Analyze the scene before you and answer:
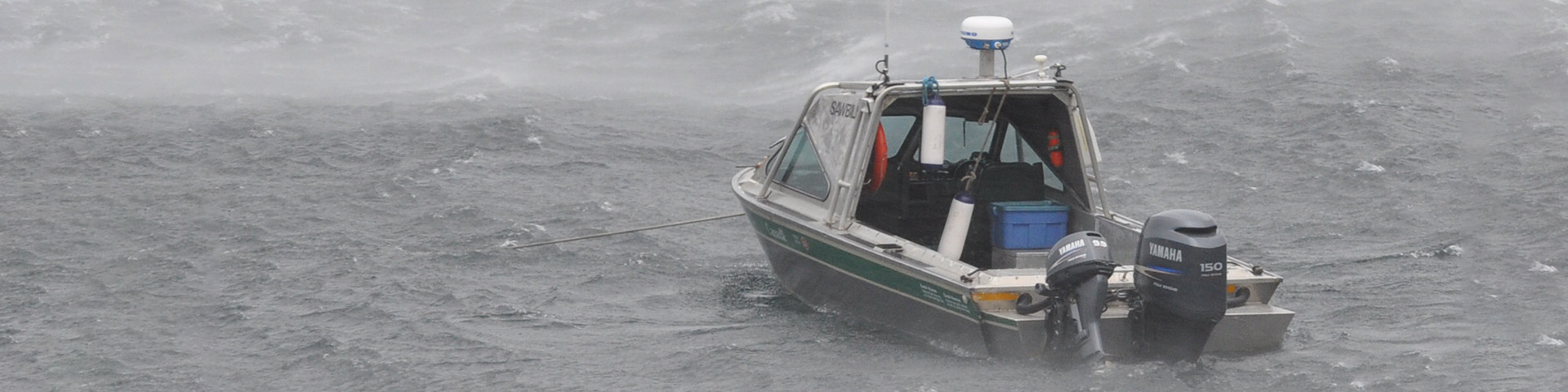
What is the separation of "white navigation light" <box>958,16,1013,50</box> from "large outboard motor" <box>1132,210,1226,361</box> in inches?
76.9

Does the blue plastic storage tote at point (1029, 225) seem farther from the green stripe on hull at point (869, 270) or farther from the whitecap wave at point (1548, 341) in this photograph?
the whitecap wave at point (1548, 341)

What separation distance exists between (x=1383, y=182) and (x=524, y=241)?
25.0 feet

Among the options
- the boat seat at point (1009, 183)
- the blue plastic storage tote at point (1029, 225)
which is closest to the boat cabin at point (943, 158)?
the boat seat at point (1009, 183)

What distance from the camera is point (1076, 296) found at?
9.19 m

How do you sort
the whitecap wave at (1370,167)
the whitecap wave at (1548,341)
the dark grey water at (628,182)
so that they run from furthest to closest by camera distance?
the whitecap wave at (1370,167), the dark grey water at (628,182), the whitecap wave at (1548,341)

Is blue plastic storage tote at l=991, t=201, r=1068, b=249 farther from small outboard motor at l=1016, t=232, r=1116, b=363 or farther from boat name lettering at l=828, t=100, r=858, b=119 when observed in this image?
small outboard motor at l=1016, t=232, r=1116, b=363

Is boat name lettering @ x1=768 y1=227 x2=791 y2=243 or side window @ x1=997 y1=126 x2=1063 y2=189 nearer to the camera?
boat name lettering @ x1=768 y1=227 x2=791 y2=243

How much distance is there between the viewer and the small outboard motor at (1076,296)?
9.09 metres

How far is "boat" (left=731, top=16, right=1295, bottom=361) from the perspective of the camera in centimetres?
912

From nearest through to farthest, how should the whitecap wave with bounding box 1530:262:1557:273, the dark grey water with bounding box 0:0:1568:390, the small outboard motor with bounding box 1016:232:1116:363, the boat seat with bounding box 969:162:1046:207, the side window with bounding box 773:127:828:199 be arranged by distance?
Answer: the small outboard motor with bounding box 1016:232:1116:363 < the dark grey water with bounding box 0:0:1568:390 < the side window with bounding box 773:127:828:199 < the boat seat with bounding box 969:162:1046:207 < the whitecap wave with bounding box 1530:262:1557:273

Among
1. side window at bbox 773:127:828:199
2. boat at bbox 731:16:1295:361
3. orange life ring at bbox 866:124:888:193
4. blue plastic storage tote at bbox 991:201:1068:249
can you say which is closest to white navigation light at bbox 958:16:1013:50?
boat at bbox 731:16:1295:361

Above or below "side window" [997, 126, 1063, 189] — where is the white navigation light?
above

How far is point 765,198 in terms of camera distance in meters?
11.8

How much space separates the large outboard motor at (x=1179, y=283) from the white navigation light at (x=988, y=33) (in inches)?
76.9
